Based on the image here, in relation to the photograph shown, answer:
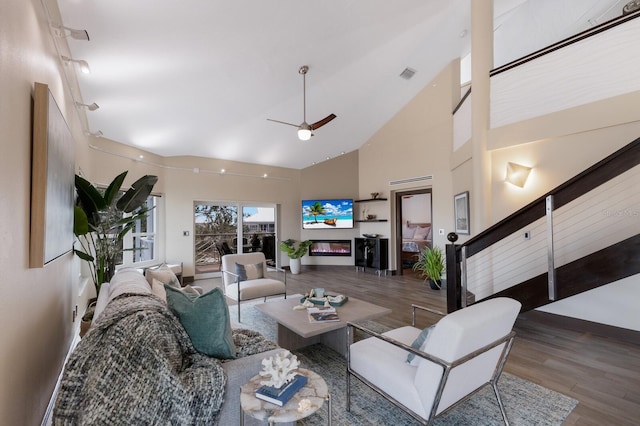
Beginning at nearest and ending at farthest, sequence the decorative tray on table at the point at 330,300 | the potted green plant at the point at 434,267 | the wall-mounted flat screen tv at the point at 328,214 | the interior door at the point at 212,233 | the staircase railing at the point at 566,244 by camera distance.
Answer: the staircase railing at the point at 566,244 → the decorative tray on table at the point at 330,300 → the potted green plant at the point at 434,267 → the interior door at the point at 212,233 → the wall-mounted flat screen tv at the point at 328,214

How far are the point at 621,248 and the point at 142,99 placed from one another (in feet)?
17.6

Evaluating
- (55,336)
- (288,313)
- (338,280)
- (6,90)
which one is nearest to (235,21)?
(6,90)

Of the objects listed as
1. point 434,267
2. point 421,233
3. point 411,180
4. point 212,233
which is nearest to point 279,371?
point 434,267

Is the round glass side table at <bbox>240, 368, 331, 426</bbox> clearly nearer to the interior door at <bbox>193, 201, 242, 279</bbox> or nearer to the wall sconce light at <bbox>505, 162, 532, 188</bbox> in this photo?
the wall sconce light at <bbox>505, 162, 532, 188</bbox>

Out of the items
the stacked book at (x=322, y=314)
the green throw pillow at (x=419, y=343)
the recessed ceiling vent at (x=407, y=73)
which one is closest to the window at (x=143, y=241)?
the stacked book at (x=322, y=314)

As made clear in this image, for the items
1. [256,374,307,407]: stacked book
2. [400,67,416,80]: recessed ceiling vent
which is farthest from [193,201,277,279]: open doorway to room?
[256,374,307,407]: stacked book

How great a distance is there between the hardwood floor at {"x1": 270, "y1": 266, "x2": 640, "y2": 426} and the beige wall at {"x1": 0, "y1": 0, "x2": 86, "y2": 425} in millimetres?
3210

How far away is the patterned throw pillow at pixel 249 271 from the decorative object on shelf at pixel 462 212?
11.7 ft

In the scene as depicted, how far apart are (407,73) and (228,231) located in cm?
532

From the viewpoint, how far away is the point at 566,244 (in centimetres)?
342

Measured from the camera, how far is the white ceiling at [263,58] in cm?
259

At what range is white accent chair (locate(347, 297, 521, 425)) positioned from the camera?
148cm

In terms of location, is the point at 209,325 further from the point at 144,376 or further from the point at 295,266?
the point at 295,266

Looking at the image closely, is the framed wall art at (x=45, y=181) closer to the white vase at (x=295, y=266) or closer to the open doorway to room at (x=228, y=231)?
the open doorway to room at (x=228, y=231)
